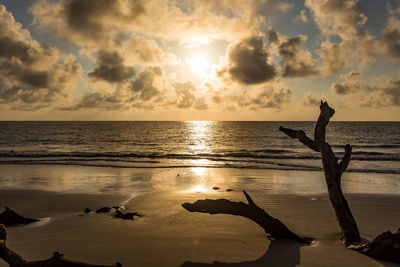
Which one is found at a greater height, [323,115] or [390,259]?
[323,115]

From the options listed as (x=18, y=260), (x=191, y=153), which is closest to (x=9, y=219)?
(x=18, y=260)

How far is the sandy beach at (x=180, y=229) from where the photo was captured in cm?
561

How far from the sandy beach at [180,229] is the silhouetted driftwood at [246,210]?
22cm

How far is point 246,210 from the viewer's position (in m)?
6.11

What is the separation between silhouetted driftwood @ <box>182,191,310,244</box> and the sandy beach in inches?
8.8

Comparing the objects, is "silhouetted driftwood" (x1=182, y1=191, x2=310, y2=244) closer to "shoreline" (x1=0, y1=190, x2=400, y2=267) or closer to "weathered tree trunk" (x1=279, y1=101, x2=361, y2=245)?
"shoreline" (x1=0, y1=190, x2=400, y2=267)

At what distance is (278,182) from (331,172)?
31.3ft

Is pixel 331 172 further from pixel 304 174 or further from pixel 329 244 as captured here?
pixel 304 174

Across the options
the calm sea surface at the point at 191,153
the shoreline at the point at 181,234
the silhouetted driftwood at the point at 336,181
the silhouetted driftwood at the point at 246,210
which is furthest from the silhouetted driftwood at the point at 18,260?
the calm sea surface at the point at 191,153

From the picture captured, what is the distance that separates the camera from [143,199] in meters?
11.0

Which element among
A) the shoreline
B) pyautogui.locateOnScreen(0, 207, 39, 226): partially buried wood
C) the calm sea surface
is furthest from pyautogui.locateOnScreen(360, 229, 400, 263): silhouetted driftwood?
the calm sea surface

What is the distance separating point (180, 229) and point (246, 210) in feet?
6.91

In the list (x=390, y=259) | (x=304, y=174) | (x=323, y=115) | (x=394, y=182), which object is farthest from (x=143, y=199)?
(x=394, y=182)

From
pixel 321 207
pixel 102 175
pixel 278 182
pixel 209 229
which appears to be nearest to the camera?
pixel 209 229
